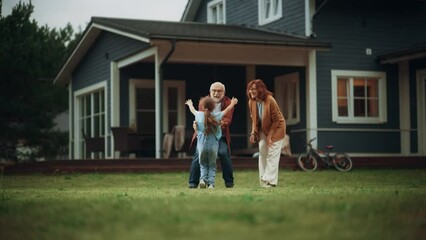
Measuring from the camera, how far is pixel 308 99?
23.1 metres

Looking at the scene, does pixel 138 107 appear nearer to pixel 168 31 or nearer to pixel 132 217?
pixel 168 31

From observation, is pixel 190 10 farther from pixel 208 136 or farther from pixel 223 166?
pixel 208 136

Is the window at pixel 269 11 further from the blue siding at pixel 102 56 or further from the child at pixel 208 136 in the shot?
the child at pixel 208 136

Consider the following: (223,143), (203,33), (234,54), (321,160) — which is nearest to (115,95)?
(203,33)

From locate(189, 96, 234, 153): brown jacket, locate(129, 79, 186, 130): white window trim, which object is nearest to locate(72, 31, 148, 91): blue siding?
locate(129, 79, 186, 130): white window trim

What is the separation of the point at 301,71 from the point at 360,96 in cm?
184

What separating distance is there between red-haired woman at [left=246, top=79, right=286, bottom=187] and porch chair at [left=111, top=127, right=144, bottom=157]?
31.3 feet

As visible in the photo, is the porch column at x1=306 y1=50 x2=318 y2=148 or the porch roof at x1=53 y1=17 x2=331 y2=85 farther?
the porch column at x1=306 y1=50 x2=318 y2=148

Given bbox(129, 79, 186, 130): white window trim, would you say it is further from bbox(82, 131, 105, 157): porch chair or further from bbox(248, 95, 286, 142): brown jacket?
bbox(248, 95, 286, 142): brown jacket

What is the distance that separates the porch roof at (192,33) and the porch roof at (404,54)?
2.04 metres

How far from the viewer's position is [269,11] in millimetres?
25938

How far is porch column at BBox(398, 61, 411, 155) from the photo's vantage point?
24406mm

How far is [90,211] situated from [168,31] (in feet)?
47.2

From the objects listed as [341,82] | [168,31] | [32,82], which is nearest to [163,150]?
[168,31]
